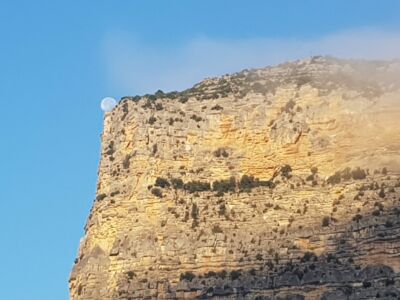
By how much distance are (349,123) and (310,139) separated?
7.99 feet

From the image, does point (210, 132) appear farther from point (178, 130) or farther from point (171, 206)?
point (171, 206)

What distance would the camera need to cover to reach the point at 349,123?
196ft

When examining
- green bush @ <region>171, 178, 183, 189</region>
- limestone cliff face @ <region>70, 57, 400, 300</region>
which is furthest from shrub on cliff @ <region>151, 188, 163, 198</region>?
green bush @ <region>171, 178, 183, 189</region>

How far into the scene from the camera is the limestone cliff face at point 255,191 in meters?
54.8

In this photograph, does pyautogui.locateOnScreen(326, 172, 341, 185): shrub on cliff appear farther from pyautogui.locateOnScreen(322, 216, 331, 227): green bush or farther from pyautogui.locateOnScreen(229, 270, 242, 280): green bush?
pyautogui.locateOnScreen(229, 270, 242, 280): green bush

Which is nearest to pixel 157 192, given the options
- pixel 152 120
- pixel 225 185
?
pixel 225 185

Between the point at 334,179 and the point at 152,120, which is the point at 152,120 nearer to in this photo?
the point at 152,120

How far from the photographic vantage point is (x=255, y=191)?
197ft

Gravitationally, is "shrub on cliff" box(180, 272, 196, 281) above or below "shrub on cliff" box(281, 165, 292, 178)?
below

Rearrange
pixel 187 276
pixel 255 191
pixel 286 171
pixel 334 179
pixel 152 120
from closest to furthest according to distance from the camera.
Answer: pixel 187 276, pixel 334 179, pixel 255 191, pixel 286 171, pixel 152 120

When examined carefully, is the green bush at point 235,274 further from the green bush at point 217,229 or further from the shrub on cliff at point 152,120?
the shrub on cliff at point 152,120

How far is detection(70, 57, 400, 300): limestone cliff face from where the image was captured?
180 ft

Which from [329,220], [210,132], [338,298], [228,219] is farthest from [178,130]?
[338,298]

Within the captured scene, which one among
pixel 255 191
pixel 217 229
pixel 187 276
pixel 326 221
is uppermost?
pixel 255 191
